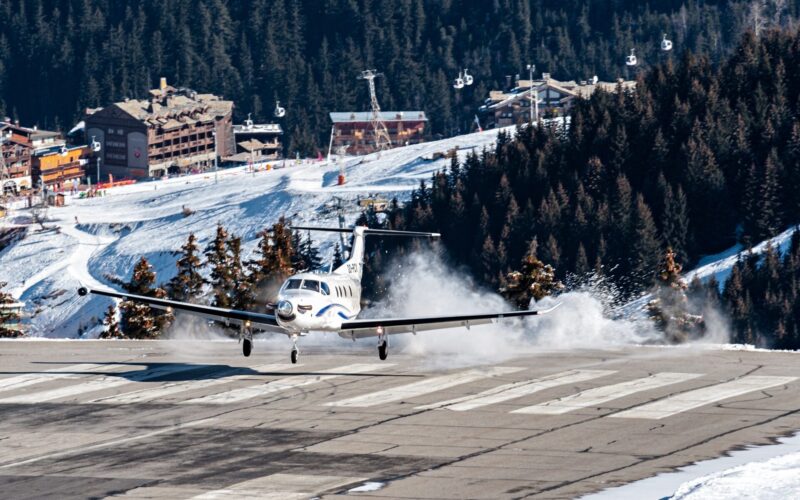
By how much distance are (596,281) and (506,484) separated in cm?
10431

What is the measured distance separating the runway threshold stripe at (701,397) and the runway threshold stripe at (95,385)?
702 inches

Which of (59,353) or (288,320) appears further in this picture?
(59,353)

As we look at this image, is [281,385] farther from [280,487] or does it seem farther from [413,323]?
[280,487]

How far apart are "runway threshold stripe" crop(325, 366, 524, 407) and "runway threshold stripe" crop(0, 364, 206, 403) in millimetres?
9290

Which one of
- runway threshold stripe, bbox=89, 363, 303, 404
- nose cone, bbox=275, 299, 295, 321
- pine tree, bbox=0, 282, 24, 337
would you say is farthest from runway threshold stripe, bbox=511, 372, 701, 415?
pine tree, bbox=0, 282, 24, 337

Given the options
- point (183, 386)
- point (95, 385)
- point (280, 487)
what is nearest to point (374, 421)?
point (280, 487)

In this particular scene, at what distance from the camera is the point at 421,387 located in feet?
152

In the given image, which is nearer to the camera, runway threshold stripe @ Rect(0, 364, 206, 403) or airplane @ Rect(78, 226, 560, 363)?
airplane @ Rect(78, 226, 560, 363)

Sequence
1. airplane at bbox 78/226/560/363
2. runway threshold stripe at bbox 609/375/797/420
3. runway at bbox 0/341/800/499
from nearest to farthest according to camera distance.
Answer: runway at bbox 0/341/800/499, runway threshold stripe at bbox 609/375/797/420, airplane at bbox 78/226/560/363

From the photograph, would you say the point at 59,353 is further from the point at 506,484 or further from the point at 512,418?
the point at 506,484

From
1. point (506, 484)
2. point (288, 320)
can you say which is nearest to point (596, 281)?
point (288, 320)

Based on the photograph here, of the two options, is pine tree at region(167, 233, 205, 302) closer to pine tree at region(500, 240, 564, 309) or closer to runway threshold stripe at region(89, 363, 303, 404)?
pine tree at region(500, 240, 564, 309)

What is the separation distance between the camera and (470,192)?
525 feet

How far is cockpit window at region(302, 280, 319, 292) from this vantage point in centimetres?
4654
